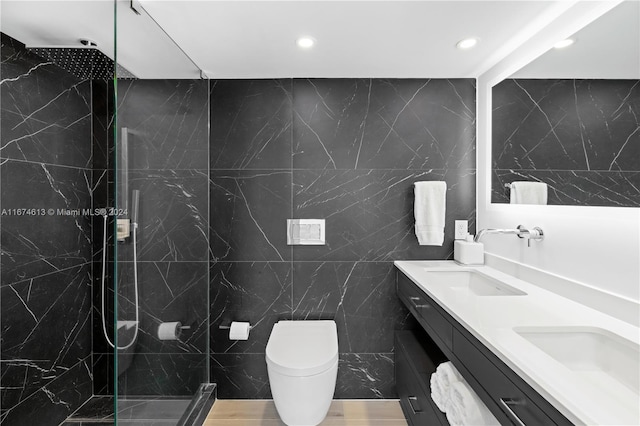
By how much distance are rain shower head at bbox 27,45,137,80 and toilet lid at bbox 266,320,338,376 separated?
5.92 feet

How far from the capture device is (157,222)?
1714 mm

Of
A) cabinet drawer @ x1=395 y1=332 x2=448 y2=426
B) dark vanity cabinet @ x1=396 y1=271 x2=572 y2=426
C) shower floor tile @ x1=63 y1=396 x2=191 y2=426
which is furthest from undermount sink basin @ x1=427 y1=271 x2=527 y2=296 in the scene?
shower floor tile @ x1=63 y1=396 x2=191 y2=426

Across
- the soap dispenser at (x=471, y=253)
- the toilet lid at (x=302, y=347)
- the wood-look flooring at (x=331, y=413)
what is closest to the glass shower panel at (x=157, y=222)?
the wood-look flooring at (x=331, y=413)

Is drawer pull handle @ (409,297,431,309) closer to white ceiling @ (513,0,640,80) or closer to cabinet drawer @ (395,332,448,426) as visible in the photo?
cabinet drawer @ (395,332,448,426)

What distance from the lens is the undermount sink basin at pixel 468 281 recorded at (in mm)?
1930

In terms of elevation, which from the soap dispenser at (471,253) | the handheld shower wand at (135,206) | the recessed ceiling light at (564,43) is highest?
the recessed ceiling light at (564,43)

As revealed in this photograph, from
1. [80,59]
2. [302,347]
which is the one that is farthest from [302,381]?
[80,59]

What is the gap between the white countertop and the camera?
74 cm

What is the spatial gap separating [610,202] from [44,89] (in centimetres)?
271

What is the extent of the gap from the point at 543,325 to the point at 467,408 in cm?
39

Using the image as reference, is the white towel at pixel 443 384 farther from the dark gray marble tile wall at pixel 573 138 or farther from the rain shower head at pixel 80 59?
the rain shower head at pixel 80 59

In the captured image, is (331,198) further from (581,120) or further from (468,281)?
(581,120)

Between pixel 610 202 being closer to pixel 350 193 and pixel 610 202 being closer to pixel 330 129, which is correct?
pixel 350 193

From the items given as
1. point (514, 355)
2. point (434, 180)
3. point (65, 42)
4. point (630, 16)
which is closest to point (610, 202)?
point (630, 16)
